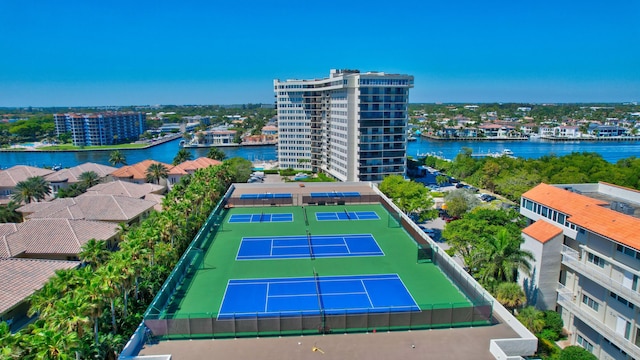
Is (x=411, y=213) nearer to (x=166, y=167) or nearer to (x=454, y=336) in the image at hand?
(x=454, y=336)

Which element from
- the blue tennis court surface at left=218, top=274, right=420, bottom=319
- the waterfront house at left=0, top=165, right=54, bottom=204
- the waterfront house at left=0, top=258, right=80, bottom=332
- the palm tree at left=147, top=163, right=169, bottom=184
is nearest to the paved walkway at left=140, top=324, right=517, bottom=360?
the blue tennis court surface at left=218, top=274, right=420, bottom=319

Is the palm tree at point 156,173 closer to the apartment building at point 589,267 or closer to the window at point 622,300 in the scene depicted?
the apartment building at point 589,267

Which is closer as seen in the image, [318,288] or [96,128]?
[318,288]

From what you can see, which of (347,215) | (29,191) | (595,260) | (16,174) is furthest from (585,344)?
(16,174)

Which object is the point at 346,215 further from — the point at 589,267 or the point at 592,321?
the point at 592,321

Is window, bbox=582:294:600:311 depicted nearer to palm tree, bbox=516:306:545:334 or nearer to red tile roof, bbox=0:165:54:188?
palm tree, bbox=516:306:545:334

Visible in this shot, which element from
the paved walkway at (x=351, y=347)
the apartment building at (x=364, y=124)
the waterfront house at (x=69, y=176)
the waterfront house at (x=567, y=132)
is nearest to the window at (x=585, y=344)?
the paved walkway at (x=351, y=347)

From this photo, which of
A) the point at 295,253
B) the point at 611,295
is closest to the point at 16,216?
the point at 295,253
